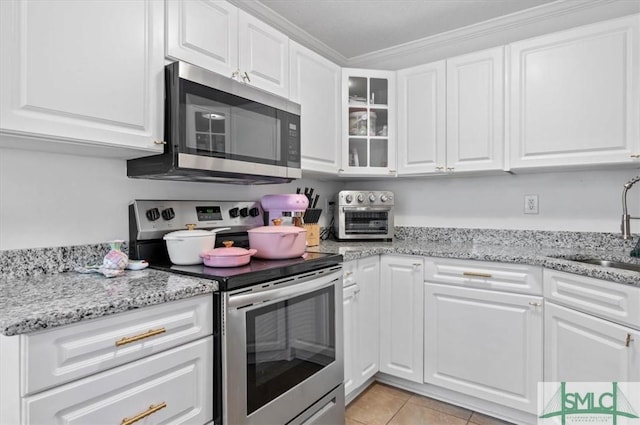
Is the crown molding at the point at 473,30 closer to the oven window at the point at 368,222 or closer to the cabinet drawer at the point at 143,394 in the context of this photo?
the oven window at the point at 368,222

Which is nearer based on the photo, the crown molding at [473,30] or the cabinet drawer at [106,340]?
the cabinet drawer at [106,340]

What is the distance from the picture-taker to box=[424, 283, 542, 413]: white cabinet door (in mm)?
1829

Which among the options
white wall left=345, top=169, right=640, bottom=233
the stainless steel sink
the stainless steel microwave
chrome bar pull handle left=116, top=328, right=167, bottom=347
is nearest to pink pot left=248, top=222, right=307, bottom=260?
the stainless steel microwave

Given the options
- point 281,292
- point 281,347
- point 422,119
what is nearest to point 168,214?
point 281,292

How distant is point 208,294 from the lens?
49.3 inches

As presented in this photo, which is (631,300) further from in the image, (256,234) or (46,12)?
(46,12)

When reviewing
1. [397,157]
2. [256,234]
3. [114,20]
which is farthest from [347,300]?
[114,20]

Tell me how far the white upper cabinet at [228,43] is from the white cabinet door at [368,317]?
1119 mm

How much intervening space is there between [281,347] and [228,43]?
1.37 meters

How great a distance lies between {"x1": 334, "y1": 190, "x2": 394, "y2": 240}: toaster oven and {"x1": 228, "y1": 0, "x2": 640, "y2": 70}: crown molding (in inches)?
44.0

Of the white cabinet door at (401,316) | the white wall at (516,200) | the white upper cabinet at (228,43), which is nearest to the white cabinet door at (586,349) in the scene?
the white cabinet door at (401,316)

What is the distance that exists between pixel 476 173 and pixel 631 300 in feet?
3.73

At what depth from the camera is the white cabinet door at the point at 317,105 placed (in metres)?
2.13

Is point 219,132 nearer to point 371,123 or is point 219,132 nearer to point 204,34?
point 204,34
